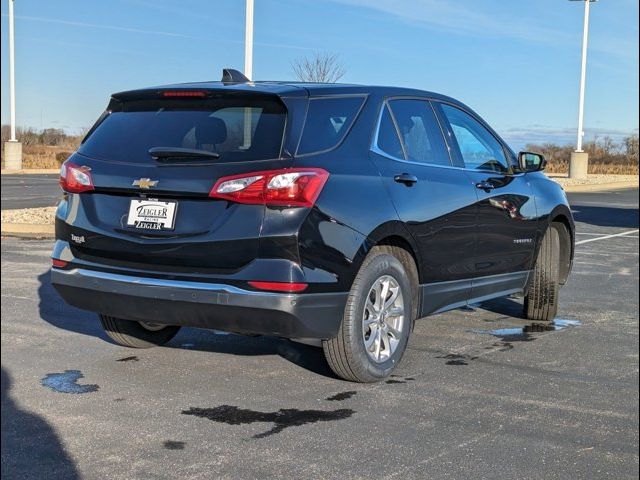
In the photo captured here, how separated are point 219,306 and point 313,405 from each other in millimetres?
734

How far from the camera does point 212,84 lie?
519 centimetres


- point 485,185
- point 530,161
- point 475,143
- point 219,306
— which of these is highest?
point 475,143

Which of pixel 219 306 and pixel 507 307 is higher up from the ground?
pixel 219 306

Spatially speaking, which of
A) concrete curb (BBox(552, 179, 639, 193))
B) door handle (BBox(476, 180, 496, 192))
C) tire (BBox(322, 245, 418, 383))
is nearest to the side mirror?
door handle (BBox(476, 180, 496, 192))

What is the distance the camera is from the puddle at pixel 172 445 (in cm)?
381

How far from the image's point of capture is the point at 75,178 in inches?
197

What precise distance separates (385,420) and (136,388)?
58.7 inches

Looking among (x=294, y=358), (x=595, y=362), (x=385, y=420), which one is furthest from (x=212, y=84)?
(x=595, y=362)

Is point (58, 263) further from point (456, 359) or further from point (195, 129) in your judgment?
point (456, 359)

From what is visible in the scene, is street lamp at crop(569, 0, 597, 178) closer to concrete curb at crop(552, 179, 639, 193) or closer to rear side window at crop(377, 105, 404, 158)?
concrete curb at crop(552, 179, 639, 193)

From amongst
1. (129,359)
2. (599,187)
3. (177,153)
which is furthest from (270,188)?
(599,187)

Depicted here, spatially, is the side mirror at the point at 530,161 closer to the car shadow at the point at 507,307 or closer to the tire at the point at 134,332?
the car shadow at the point at 507,307

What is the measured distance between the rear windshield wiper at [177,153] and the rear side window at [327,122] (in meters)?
0.52

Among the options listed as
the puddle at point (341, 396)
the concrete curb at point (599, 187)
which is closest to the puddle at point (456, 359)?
the puddle at point (341, 396)
